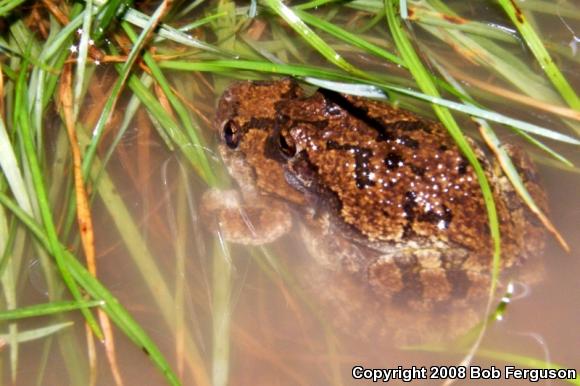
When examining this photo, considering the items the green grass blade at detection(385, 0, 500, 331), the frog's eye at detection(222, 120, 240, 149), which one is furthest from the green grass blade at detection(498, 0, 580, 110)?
the frog's eye at detection(222, 120, 240, 149)

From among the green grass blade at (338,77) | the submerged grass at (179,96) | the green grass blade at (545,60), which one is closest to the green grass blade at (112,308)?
the submerged grass at (179,96)

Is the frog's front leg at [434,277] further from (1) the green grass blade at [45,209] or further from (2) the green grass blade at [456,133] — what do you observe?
(1) the green grass blade at [45,209]

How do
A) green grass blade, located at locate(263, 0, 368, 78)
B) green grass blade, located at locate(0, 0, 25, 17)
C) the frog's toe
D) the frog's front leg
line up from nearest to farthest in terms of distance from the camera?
green grass blade, located at locate(263, 0, 368, 78), the frog's front leg, green grass blade, located at locate(0, 0, 25, 17), the frog's toe

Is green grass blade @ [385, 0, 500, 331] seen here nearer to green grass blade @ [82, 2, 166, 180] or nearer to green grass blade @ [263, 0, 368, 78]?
green grass blade @ [263, 0, 368, 78]

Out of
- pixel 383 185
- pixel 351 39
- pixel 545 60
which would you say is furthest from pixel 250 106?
pixel 545 60

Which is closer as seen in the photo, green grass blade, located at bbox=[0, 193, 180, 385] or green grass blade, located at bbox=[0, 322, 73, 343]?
green grass blade, located at bbox=[0, 193, 180, 385]
